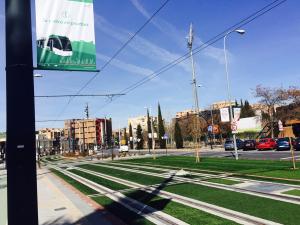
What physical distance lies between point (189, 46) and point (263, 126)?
52572 mm

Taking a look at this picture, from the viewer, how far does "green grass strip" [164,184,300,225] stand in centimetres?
993

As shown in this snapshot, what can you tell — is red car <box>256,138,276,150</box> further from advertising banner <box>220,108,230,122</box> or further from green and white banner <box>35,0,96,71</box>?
green and white banner <box>35,0,96,71</box>

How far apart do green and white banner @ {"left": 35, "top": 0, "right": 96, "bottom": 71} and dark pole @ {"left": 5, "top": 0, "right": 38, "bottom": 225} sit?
1180 mm

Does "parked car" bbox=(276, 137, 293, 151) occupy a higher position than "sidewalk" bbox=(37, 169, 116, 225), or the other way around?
"parked car" bbox=(276, 137, 293, 151)

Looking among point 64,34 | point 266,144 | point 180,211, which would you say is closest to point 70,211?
point 180,211

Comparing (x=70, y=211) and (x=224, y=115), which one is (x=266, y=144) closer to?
(x=224, y=115)

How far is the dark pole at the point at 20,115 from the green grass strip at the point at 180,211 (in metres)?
5.91

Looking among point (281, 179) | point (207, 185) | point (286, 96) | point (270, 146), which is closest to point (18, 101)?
point (207, 185)

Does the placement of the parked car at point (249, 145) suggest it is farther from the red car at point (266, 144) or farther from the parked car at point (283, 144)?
the parked car at point (283, 144)

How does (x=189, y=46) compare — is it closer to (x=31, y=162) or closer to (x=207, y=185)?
(x=207, y=185)

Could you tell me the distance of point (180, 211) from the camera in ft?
37.9

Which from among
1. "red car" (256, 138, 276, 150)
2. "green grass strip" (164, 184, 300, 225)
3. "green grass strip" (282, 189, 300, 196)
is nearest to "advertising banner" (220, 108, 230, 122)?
"red car" (256, 138, 276, 150)

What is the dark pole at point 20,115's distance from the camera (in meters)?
4.77

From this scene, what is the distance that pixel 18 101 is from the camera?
16.0ft
